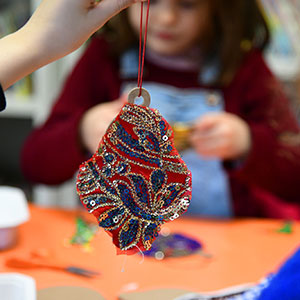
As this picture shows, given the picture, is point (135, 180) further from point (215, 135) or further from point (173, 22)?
point (173, 22)

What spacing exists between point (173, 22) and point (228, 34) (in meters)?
0.18

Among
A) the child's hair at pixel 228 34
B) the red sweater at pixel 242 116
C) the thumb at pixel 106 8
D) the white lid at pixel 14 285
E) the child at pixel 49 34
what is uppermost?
the child's hair at pixel 228 34

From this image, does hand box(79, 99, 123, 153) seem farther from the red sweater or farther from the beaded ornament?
the beaded ornament

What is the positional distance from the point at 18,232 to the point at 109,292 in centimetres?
26

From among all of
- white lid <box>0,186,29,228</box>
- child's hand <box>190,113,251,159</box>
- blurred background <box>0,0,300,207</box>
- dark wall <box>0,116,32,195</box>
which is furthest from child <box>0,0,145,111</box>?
dark wall <box>0,116,32,195</box>

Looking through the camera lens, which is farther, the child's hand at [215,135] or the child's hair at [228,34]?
the child's hair at [228,34]

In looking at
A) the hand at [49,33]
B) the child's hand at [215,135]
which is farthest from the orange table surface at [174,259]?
the hand at [49,33]

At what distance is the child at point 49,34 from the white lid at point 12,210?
13.1 inches

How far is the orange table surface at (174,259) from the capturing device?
534mm

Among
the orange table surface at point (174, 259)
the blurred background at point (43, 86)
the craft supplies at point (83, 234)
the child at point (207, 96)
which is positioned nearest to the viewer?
the orange table surface at point (174, 259)

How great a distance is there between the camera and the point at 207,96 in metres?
0.99

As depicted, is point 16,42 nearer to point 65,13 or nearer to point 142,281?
point 65,13

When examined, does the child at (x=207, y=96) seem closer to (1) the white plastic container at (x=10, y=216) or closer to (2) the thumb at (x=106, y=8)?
(1) the white plastic container at (x=10, y=216)

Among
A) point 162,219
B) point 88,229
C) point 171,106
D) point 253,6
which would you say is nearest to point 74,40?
point 162,219
